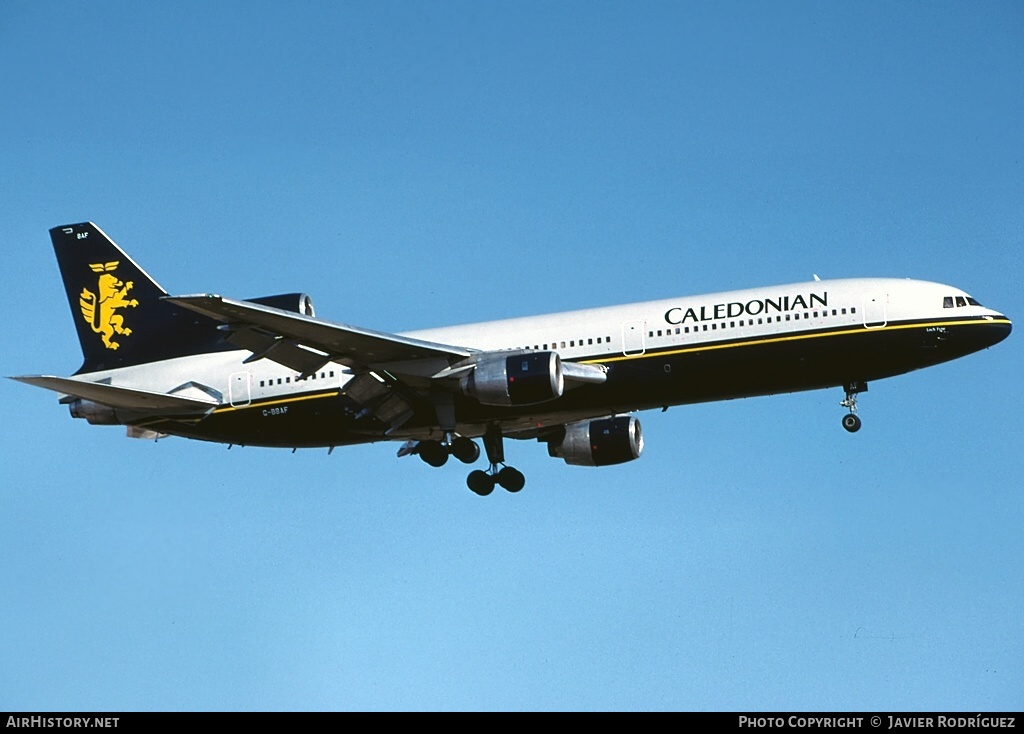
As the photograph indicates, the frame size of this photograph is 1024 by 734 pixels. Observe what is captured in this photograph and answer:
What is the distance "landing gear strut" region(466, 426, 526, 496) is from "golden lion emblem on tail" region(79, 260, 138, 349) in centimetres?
1319

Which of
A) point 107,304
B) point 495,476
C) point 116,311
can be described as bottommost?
point 495,476

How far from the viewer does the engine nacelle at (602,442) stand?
153 feet

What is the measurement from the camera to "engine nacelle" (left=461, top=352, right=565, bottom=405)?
4088 centimetres

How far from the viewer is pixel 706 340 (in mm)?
41812

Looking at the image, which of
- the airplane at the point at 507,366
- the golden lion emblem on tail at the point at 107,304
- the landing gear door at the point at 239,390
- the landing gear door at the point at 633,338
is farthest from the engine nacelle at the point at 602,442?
the golden lion emblem on tail at the point at 107,304

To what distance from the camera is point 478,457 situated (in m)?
46.7

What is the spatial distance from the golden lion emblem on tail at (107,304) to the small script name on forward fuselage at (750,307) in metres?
19.6

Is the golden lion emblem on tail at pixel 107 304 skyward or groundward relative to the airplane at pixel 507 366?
skyward

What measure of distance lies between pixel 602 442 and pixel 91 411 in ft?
55.6

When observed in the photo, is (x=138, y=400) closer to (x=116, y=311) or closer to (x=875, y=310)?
(x=116, y=311)

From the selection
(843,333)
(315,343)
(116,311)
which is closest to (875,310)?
(843,333)

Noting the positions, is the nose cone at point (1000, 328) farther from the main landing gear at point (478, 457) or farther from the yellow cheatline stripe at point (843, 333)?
the main landing gear at point (478, 457)
